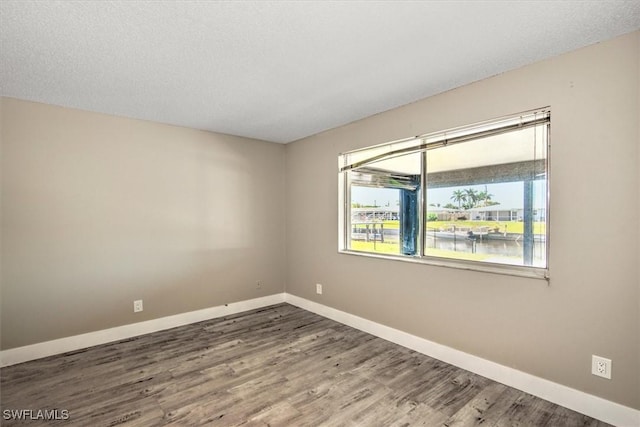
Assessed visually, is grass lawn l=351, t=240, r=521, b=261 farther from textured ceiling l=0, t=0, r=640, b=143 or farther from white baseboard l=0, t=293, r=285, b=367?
white baseboard l=0, t=293, r=285, b=367

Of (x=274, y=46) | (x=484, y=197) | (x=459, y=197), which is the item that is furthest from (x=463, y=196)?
(x=274, y=46)

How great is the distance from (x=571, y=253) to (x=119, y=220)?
13.1ft

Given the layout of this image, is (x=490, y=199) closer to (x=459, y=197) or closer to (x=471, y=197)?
(x=471, y=197)

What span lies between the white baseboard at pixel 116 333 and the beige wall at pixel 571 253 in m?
2.33

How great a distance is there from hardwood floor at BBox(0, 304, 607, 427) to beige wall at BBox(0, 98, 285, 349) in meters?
0.52

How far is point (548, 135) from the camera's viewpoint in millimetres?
2191

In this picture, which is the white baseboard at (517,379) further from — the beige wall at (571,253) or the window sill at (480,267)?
the window sill at (480,267)

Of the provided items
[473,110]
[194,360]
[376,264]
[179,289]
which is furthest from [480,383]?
[179,289]

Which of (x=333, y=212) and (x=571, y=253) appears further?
(x=333, y=212)

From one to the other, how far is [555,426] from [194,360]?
8.89ft

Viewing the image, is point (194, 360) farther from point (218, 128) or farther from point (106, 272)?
point (218, 128)

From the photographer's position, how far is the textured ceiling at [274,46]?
162cm

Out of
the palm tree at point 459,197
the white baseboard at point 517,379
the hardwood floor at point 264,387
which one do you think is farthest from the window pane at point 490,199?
the hardwood floor at point 264,387

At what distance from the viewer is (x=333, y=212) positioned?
3906mm
